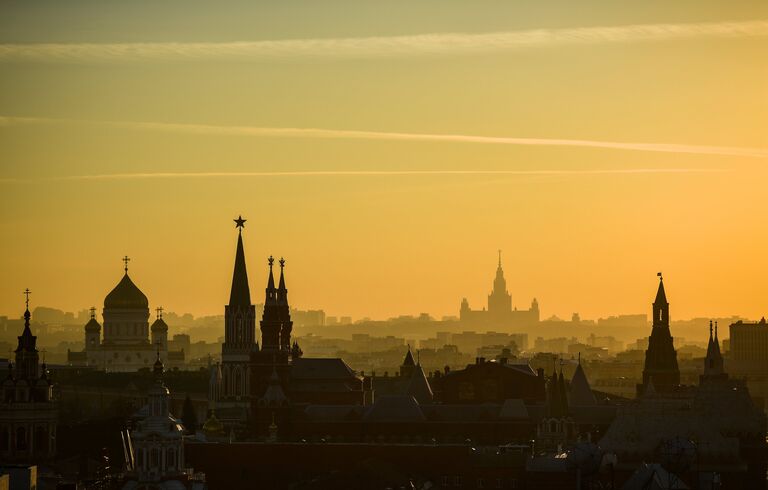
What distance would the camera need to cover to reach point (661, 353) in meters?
178

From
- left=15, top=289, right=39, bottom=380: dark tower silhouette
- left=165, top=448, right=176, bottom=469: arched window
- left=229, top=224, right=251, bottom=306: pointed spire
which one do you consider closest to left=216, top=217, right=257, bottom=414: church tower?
left=229, top=224, right=251, bottom=306: pointed spire

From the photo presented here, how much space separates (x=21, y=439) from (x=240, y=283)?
40660 millimetres

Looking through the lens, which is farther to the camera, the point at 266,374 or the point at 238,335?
the point at 238,335

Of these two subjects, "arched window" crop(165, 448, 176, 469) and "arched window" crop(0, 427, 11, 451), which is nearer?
"arched window" crop(165, 448, 176, 469)

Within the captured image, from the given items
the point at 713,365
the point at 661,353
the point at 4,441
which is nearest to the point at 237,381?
the point at 661,353

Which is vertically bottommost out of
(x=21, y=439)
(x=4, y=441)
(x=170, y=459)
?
(x=170, y=459)

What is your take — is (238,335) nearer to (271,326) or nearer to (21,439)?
(271,326)

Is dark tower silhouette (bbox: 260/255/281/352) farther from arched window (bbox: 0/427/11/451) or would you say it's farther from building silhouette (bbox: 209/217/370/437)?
arched window (bbox: 0/427/11/451)

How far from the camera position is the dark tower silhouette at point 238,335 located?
17412 cm

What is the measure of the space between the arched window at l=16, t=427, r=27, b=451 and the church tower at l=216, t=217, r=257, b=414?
99.3 feet

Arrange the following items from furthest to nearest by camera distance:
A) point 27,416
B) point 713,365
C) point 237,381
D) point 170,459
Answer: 1. point 237,381
2. point 713,365
3. point 27,416
4. point 170,459

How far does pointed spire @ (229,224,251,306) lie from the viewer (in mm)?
179500

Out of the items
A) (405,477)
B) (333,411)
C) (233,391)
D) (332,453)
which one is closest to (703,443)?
(405,477)

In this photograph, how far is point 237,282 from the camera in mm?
180250
